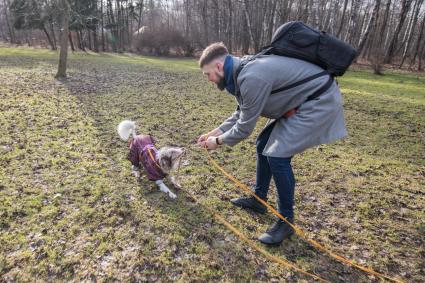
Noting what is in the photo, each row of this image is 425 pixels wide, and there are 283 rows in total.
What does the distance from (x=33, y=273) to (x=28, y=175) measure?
2074 mm

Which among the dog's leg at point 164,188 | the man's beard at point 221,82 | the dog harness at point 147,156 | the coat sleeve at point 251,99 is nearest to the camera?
the coat sleeve at point 251,99

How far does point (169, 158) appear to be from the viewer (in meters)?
3.69

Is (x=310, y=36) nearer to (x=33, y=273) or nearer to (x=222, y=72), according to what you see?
(x=222, y=72)

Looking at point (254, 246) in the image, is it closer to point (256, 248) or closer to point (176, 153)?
point (256, 248)

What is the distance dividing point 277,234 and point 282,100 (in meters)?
1.50

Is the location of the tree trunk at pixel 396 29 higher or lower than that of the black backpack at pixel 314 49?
higher

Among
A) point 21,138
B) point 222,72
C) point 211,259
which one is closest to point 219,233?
point 211,259

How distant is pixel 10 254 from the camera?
2.88 meters

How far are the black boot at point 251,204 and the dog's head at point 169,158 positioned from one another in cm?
95

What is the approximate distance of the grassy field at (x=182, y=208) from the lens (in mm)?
2855

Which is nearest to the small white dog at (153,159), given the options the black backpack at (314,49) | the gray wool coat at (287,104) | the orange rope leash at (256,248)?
the orange rope leash at (256,248)

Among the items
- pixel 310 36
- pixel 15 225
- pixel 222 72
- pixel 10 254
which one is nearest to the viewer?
pixel 310 36

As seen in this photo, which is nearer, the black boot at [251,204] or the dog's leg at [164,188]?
the black boot at [251,204]

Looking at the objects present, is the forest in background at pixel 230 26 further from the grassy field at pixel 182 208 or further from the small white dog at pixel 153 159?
the small white dog at pixel 153 159
